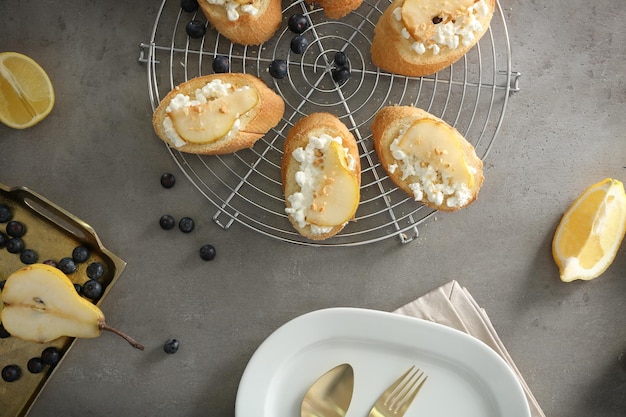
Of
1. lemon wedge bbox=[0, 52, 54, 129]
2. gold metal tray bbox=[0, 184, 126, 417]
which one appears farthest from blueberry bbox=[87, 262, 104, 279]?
lemon wedge bbox=[0, 52, 54, 129]

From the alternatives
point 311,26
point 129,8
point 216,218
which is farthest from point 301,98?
point 129,8

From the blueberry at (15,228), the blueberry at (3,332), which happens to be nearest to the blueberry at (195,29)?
the blueberry at (15,228)

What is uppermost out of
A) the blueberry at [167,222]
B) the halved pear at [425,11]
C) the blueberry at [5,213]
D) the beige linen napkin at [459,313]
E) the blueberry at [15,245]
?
the halved pear at [425,11]

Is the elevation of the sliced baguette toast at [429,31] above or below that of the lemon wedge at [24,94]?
below

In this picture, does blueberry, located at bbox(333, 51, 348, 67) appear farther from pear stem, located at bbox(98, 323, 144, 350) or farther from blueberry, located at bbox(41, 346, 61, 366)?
blueberry, located at bbox(41, 346, 61, 366)

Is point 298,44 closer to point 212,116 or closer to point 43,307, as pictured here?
point 212,116

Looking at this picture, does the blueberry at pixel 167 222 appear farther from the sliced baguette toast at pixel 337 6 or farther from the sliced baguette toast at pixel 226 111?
the sliced baguette toast at pixel 337 6
